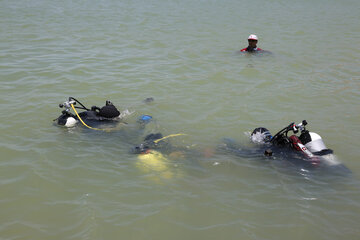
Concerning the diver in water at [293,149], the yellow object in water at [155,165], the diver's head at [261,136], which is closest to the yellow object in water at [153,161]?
the yellow object in water at [155,165]

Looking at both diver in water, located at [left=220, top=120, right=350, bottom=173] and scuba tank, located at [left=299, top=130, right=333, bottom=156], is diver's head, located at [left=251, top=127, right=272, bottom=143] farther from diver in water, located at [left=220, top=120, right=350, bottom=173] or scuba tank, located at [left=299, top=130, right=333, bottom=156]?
scuba tank, located at [left=299, top=130, right=333, bottom=156]

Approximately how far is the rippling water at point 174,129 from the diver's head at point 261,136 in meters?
0.56

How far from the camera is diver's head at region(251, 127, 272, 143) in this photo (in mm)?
6555

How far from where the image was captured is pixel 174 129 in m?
7.45

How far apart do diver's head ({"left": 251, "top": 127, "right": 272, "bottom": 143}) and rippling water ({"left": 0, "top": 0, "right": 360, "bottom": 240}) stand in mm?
557

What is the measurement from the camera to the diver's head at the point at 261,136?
6.55m

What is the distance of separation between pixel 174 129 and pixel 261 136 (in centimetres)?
198

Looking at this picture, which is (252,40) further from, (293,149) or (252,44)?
(293,149)

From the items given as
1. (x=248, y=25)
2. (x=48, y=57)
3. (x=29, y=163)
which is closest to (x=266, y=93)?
(x=29, y=163)

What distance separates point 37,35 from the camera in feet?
48.6

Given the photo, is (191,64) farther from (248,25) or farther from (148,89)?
(248,25)

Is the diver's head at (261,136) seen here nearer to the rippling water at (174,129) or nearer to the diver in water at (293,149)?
the diver in water at (293,149)

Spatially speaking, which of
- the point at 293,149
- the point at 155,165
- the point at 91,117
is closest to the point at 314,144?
the point at 293,149

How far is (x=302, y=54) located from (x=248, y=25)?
6.53 meters
